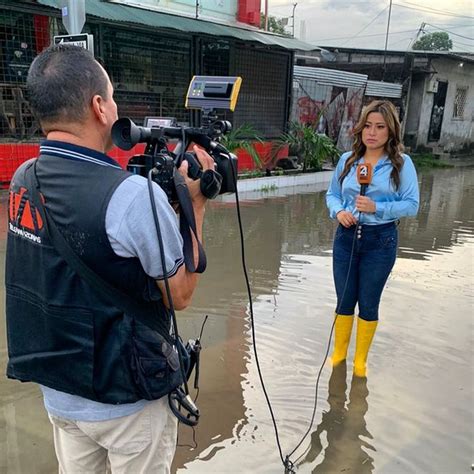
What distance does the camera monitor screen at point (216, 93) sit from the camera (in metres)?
1.93

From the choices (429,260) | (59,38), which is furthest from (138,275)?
(429,260)

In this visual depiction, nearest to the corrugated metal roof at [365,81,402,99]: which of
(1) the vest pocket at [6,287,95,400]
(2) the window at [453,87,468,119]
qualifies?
(2) the window at [453,87,468,119]

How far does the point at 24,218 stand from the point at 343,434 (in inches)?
84.9

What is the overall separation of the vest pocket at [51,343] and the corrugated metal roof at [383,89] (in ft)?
48.2

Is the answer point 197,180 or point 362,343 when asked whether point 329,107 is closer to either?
point 362,343

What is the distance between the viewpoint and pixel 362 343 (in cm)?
329

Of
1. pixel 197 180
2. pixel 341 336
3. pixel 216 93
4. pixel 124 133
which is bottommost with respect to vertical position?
pixel 341 336

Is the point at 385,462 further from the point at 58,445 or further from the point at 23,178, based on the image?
the point at 23,178

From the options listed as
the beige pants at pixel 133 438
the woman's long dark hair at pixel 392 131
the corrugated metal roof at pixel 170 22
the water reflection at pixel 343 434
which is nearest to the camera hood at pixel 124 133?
the beige pants at pixel 133 438

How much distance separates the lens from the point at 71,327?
133cm

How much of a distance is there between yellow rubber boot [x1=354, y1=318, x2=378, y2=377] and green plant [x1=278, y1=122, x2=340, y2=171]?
8209 mm

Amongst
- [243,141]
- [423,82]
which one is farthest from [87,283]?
[423,82]

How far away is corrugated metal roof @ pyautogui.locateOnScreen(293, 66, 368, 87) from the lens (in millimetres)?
13016

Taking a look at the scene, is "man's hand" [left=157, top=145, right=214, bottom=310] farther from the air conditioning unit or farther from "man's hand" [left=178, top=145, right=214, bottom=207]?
the air conditioning unit
